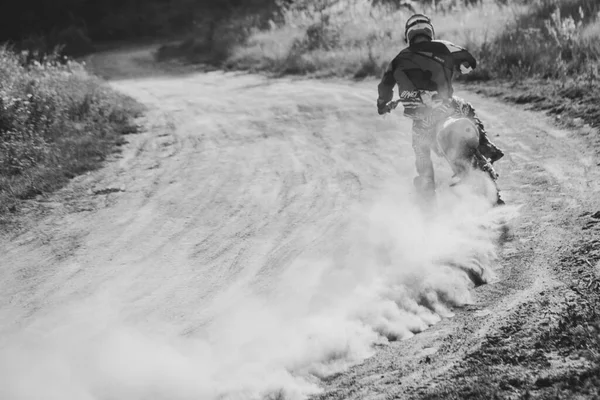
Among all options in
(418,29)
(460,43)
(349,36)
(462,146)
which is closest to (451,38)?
(460,43)

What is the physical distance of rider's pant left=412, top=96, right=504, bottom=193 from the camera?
21.2 ft

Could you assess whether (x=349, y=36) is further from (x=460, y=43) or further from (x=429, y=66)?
(x=429, y=66)

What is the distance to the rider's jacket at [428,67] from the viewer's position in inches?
250

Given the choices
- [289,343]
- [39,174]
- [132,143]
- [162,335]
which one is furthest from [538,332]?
[132,143]

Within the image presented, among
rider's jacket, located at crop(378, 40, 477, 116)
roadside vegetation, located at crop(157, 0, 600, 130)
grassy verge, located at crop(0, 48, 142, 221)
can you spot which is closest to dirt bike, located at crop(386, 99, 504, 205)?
rider's jacket, located at crop(378, 40, 477, 116)

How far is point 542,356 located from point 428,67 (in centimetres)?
337

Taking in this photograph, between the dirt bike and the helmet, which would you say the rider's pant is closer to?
the dirt bike

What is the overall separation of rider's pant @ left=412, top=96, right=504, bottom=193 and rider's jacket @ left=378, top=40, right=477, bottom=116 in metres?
0.18

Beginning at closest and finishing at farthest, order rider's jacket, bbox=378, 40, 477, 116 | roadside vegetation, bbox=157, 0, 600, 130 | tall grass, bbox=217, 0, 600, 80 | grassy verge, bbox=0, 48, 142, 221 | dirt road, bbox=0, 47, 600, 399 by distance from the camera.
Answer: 1. dirt road, bbox=0, 47, 600, 399
2. rider's jacket, bbox=378, 40, 477, 116
3. grassy verge, bbox=0, 48, 142, 221
4. roadside vegetation, bbox=157, 0, 600, 130
5. tall grass, bbox=217, 0, 600, 80

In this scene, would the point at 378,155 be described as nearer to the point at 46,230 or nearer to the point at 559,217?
the point at 559,217

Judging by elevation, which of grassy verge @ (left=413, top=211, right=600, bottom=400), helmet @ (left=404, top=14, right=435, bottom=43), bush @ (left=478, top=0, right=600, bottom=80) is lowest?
grassy verge @ (left=413, top=211, right=600, bottom=400)

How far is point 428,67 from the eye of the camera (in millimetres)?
6328

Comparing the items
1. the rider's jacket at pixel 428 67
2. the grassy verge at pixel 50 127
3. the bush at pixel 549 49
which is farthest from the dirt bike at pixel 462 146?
the bush at pixel 549 49

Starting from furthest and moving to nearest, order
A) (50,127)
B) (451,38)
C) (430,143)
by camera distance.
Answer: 1. (451,38)
2. (50,127)
3. (430,143)
